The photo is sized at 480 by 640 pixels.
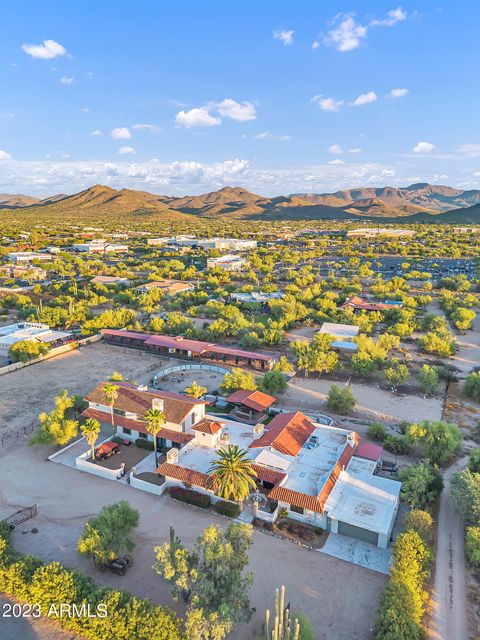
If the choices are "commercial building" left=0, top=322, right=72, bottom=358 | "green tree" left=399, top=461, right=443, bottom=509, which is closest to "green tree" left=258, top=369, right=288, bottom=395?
"green tree" left=399, top=461, right=443, bottom=509

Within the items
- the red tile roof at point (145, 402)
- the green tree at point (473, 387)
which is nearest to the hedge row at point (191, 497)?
the red tile roof at point (145, 402)

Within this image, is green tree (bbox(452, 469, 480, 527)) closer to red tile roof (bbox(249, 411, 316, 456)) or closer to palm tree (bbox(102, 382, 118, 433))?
red tile roof (bbox(249, 411, 316, 456))

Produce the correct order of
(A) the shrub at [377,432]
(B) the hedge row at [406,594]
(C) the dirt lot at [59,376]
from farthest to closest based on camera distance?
(C) the dirt lot at [59,376]
(A) the shrub at [377,432]
(B) the hedge row at [406,594]

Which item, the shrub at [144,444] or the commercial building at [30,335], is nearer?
the shrub at [144,444]

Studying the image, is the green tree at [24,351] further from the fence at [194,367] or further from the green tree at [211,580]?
the green tree at [211,580]

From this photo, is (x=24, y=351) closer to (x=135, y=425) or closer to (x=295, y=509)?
(x=135, y=425)

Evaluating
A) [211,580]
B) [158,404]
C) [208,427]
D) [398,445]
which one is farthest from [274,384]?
[211,580]

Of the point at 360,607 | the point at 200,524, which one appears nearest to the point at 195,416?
the point at 200,524
